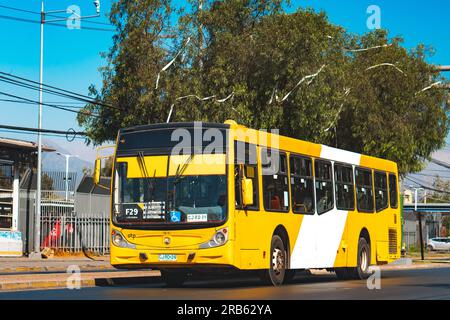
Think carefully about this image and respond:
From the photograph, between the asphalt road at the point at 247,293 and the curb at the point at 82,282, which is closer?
the asphalt road at the point at 247,293

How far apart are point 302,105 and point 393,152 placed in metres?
8.81

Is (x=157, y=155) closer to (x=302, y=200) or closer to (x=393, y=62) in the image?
(x=302, y=200)

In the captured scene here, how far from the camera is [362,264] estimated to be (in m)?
27.0

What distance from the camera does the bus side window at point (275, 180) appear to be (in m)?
21.6

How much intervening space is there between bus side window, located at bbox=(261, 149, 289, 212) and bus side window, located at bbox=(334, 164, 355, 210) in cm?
326

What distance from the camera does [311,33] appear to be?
40.9 meters

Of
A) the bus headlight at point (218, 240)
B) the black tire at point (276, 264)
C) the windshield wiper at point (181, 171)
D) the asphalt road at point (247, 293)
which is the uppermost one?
the windshield wiper at point (181, 171)

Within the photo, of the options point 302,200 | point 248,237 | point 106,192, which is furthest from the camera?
point 106,192

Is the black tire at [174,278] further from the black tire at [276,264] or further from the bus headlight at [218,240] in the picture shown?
the bus headlight at [218,240]

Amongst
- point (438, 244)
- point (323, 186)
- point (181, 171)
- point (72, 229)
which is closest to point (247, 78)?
point (72, 229)

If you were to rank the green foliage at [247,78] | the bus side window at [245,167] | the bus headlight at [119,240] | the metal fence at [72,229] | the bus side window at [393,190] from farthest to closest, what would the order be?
the metal fence at [72,229]
the green foliage at [247,78]
the bus side window at [393,190]
the bus headlight at [119,240]
the bus side window at [245,167]

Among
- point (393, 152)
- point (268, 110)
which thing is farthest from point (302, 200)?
point (393, 152)

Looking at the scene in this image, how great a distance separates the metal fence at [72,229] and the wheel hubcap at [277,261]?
24976 mm

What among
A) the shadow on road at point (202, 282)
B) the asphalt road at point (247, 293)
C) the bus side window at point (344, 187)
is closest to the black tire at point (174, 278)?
the shadow on road at point (202, 282)
